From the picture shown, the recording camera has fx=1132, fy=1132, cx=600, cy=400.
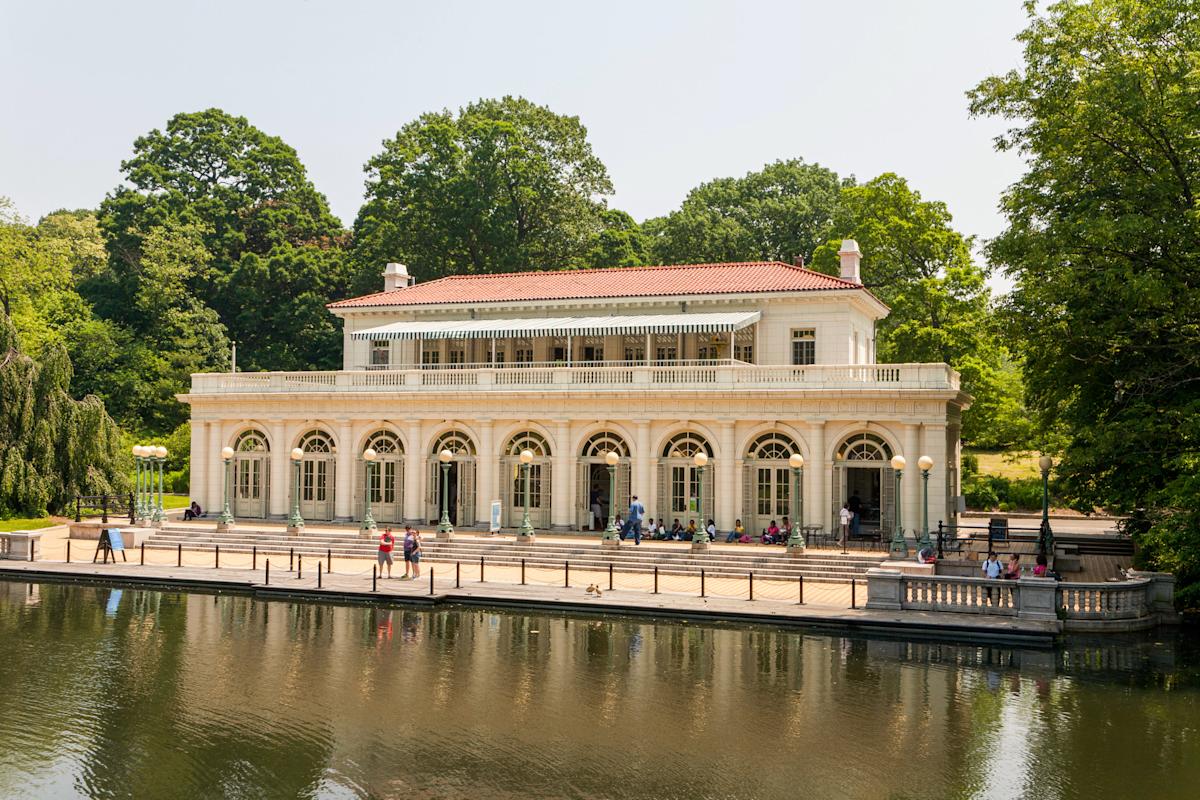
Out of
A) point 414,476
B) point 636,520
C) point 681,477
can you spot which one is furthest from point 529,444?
point 636,520

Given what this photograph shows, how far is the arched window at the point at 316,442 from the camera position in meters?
41.1

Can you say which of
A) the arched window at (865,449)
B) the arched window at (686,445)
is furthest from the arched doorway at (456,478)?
the arched window at (865,449)

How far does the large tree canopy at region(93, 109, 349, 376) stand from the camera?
65188 millimetres

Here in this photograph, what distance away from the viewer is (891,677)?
1961cm

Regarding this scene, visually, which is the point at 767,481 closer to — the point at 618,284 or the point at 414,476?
the point at 618,284

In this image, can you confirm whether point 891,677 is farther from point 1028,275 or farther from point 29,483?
point 29,483

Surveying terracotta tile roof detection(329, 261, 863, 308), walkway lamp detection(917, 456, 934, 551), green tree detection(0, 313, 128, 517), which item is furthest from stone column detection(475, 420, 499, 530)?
green tree detection(0, 313, 128, 517)

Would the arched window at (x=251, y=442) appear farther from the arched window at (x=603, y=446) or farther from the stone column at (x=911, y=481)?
the stone column at (x=911, y=481)

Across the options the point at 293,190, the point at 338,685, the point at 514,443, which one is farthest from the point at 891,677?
the point at 293,190

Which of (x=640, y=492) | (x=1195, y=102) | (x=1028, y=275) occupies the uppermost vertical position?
(x=1195, y=102)

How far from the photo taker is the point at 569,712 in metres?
17.1

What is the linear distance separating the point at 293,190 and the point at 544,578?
53287 mm

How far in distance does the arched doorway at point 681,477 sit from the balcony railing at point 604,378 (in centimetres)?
192

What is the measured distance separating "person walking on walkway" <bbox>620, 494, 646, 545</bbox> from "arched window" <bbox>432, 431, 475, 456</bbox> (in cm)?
693
